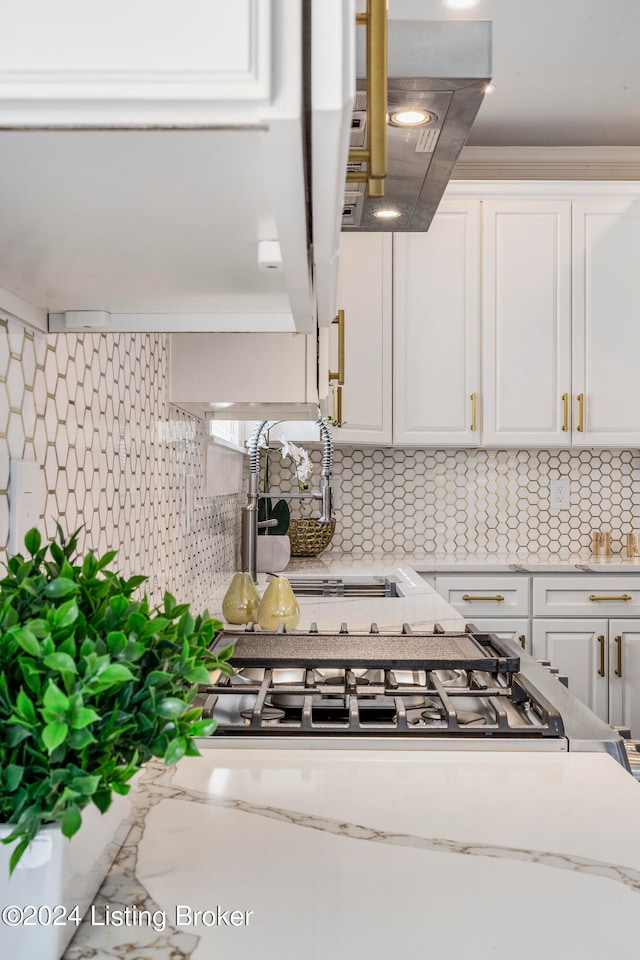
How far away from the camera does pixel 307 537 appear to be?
3414 millimetres

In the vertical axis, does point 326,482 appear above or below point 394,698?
above

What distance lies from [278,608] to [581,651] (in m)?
1.97

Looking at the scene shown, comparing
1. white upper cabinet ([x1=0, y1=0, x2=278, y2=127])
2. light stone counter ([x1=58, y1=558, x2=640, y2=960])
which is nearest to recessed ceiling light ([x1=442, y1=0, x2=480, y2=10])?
light stone counter ([x1=58, y1=558, x2=640, y2=960])

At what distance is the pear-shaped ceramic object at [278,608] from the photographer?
1692 millimetres

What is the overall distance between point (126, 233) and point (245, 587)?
1.18 meters

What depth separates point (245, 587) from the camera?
1.76m

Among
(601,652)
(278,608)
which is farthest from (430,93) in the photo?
(601,652)

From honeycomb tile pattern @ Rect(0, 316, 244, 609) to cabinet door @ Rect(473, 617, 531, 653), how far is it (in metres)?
1.50

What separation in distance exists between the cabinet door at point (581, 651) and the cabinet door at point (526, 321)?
30.0 inches

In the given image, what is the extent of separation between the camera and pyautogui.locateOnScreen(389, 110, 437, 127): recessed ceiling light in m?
1.01

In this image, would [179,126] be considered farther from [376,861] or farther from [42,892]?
[376,861]

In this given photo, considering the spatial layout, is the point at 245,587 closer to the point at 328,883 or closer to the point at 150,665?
the point at 328,883

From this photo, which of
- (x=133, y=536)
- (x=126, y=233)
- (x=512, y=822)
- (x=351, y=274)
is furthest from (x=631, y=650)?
(x=126, y=233)

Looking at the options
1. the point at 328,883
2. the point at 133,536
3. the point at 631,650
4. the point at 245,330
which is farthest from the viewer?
the point at 631,650
